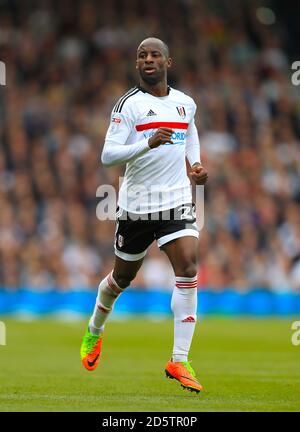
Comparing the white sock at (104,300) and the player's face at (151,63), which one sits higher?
the player's face at (151,63)

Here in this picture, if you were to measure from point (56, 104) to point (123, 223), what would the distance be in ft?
48.7

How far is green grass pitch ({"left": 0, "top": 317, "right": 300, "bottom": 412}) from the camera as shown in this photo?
837 cm

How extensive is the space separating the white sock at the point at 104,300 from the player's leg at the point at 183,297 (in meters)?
0.85

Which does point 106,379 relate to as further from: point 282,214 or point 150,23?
point 150,23

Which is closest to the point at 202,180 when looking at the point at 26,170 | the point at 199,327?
the point at 199,327

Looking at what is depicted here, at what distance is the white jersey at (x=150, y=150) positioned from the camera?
9.39 m

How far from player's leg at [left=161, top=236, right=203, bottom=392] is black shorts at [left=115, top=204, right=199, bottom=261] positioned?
0.30 feet

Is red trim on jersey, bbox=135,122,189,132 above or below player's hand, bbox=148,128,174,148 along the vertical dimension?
above

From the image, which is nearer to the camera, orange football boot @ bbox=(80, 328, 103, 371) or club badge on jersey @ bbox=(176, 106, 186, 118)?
club badge on jersey @ bbox=(176, 106, 186, 118)
